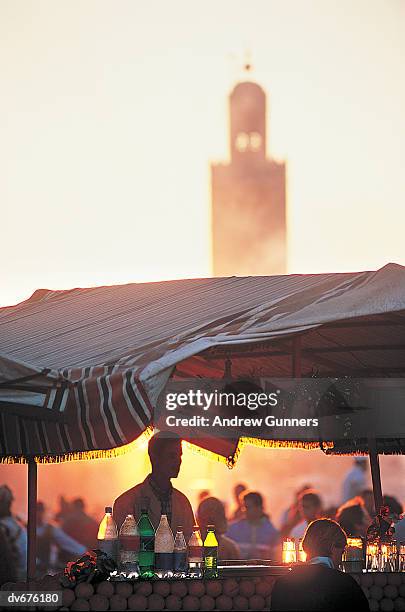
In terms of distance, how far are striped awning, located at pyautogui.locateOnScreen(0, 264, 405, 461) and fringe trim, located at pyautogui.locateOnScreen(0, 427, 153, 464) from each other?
1 cm

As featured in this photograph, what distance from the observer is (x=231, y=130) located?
308 feet

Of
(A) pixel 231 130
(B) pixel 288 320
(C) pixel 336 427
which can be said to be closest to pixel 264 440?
(C) pixel 336 427

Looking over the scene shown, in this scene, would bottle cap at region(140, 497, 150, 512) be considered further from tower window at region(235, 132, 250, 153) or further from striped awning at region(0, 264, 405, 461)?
tower window at region(235, 132, 250, 153)

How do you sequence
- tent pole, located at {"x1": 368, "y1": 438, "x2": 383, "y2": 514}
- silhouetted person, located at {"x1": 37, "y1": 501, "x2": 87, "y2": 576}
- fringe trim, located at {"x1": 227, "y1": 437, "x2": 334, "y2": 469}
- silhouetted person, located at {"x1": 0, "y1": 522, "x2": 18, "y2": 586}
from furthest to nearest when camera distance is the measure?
1. silhouetted person, located at {"x1": 37, "y1": 501, "x2": 87, "y2": 576}
2. tent pole, located at {"x1": 368, "y1": 438, "x2": 383, "y2": 514}
3. silhouetted person, located at {"x1": 0, "y1": 522, "x2": 18, "y2": 586}
4. fringe trim, located at {"x1": 227, "y1": 437, "x2": 334, "y2": 469}

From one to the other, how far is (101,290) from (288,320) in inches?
89.6

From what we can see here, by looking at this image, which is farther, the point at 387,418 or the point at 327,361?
the point at 327,361

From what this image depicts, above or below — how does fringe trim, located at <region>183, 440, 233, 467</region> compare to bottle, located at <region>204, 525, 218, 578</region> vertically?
above

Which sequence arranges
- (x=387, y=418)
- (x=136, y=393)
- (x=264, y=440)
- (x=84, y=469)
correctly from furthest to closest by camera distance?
1. (x=84, y=469)
2. (x=264, y=440)
3. (x=387, y=418)
4. (x=136, y=393)

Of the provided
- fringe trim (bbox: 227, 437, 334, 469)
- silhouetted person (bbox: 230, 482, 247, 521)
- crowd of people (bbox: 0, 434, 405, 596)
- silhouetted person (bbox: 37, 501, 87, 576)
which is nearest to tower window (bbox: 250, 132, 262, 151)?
silhouetted person (bbox: 230, 482, 247, 521)

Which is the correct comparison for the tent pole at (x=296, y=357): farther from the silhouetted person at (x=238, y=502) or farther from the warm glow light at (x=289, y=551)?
the silhouetted person at (x=238, y=502)

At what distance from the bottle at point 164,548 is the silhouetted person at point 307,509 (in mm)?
1408

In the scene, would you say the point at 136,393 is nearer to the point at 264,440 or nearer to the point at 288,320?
the point at 288,320

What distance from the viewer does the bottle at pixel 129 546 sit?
20.7ft

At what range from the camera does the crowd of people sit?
7082mm
